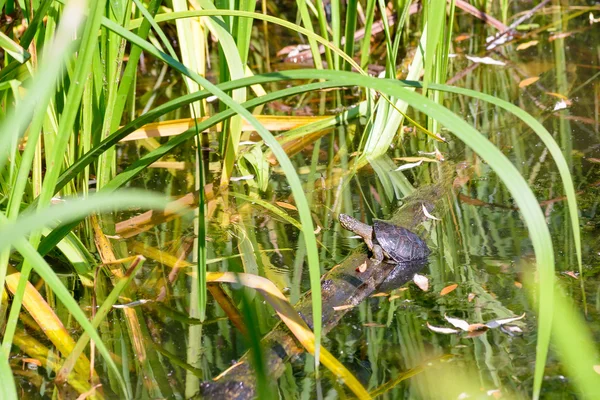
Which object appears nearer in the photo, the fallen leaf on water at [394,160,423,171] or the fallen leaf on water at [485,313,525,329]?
the fallen leaf on water at [485,313,525,329]

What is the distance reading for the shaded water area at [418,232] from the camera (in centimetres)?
186

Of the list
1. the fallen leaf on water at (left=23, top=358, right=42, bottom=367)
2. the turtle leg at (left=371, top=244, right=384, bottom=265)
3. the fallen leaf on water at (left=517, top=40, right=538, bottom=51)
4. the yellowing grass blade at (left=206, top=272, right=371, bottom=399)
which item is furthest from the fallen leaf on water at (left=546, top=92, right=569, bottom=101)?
the fallen leaf on water at (left=23, top=358, right=42, bottom=367)

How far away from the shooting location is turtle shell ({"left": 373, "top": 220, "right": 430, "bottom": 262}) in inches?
Result: 95.8

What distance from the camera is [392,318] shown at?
211cm

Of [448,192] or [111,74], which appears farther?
[448,192]

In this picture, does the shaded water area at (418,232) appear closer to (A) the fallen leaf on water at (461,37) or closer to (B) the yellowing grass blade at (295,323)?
(B) the yellowing grass blade at (295,323)

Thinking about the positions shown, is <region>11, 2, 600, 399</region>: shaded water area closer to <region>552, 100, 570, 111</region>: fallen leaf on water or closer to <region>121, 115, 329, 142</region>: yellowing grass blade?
<region>552, 100, 570, 111</region>: fallen leaf on water

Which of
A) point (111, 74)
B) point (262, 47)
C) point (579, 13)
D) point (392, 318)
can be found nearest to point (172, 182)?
point (111, 74)

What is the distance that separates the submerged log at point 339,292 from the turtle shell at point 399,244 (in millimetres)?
37

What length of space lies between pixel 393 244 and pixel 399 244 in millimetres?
28

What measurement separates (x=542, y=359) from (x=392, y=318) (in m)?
0.85

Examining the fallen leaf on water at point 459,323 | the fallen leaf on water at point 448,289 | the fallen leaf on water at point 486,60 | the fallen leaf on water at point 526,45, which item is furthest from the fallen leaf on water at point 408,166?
the fallen leaf on water at point 526,45

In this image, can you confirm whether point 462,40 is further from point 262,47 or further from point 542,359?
point 542,359

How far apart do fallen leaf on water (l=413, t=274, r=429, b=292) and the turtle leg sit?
0.14 metres
